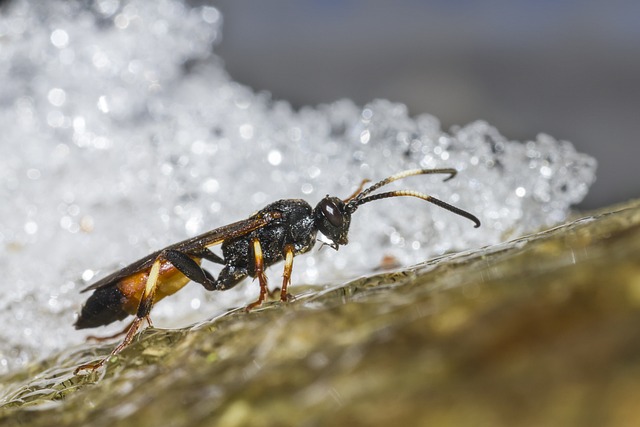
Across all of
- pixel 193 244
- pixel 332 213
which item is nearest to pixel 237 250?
pixel 193 244

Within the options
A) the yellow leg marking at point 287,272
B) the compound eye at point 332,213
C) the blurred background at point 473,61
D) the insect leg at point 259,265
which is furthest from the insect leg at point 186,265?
the blurred background at point 473,61

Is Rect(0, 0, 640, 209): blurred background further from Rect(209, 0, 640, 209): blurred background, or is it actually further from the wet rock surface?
the wet rock surface

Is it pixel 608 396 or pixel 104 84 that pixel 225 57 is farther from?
pixel 608 396

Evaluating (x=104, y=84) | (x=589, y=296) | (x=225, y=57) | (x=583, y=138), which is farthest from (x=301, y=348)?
(x=225, y=57)

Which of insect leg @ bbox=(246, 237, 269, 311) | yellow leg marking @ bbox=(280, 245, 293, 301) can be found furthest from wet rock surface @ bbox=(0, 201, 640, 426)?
insect leg @ bbox=(246, 237, 269, 311)

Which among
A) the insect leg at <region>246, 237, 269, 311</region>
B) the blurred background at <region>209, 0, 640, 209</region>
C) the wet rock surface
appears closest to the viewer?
the wet rock surface

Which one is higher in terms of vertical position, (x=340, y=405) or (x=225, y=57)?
(x=225, y=57)
